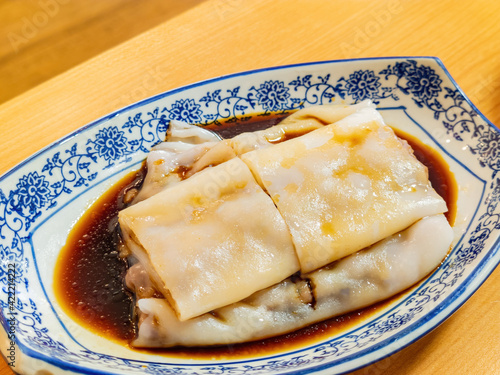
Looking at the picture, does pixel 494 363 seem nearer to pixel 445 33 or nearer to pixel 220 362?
pixel 220 362

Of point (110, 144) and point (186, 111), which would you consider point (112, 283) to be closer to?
point (110, 144)

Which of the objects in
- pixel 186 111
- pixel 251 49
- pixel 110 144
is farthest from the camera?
pixel 251 49

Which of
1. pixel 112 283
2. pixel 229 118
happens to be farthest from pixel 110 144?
pixel 112 283

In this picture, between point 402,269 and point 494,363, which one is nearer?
point 494,363

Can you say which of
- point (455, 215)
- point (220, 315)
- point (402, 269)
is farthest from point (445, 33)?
point (220, 315)

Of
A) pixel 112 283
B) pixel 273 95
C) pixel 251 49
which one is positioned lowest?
pixel 112 283

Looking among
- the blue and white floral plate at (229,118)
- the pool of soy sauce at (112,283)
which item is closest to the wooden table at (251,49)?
the blue and white floral plate at (229,118)

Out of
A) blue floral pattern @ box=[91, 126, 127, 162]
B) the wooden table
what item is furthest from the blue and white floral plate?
the wooden table
